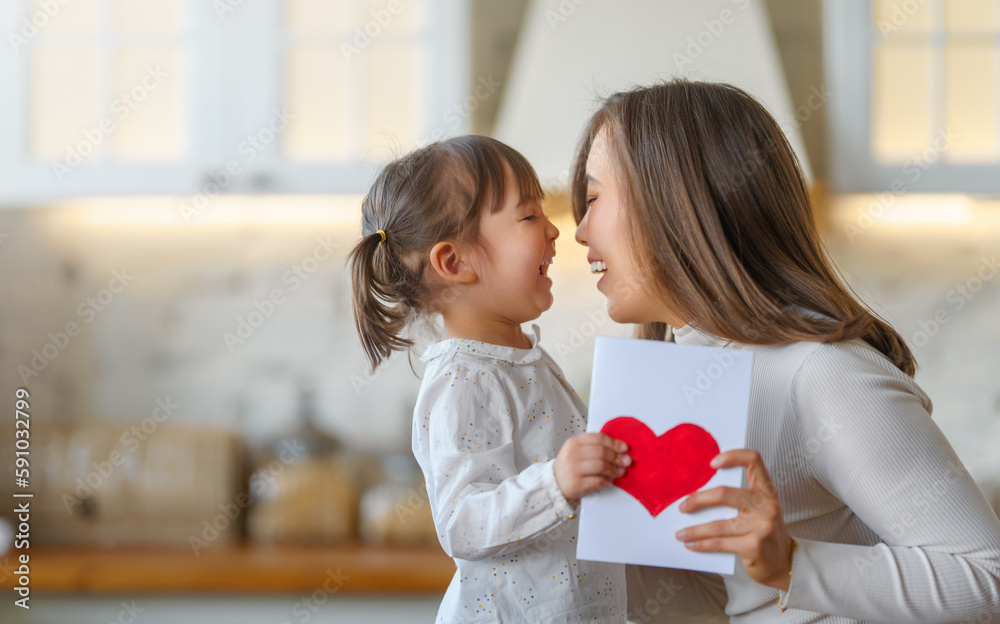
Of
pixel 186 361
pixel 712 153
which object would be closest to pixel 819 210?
Result: pixel 712 153

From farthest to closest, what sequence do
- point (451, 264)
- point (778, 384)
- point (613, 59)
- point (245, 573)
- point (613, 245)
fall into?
point (613, 59), point (245, 573), point (451, 264), point (613, 245), point (778, 384)

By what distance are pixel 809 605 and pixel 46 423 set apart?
96.1 inches

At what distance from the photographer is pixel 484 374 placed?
0.93 meters

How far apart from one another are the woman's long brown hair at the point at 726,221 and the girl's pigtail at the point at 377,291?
1.10 feet

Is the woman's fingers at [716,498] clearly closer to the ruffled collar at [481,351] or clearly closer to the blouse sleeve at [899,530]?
the blouse sleeve at [899,530]

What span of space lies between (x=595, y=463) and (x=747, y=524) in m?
0.13

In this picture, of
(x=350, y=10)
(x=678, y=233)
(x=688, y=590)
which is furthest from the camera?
(x=350, y=10)

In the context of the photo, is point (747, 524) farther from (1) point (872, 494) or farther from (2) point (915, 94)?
(2) point (915, 94)

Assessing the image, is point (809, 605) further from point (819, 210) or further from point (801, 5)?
point (801, 5)

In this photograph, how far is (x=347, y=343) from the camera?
2492 mm

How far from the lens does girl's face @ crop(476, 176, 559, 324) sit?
997 mm

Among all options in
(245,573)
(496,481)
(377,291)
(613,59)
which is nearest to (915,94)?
(613,59)

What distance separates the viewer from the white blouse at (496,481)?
2.63 feet

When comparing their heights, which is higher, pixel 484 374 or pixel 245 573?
pixel 484 374
